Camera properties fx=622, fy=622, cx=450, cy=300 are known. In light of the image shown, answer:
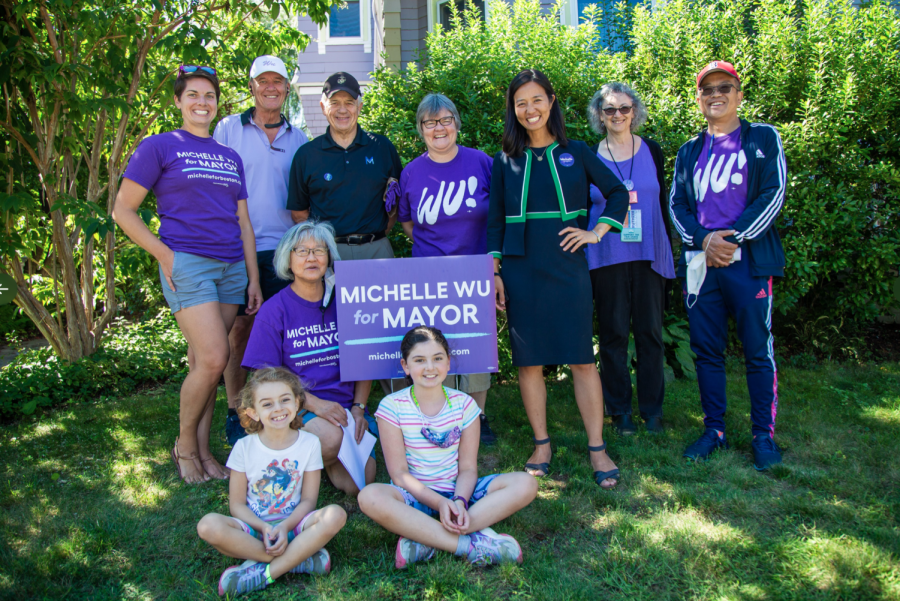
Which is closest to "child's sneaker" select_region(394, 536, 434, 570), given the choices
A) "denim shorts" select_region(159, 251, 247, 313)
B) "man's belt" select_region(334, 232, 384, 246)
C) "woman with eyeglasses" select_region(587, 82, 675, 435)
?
"denim shorts" select_region(159, 251, 247, 313)

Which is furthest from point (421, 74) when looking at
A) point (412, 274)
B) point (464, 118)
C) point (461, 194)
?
point (412, 274)

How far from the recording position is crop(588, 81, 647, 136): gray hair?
3.90 m

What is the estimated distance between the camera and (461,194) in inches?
148

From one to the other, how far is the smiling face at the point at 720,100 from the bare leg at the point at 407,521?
2.73m

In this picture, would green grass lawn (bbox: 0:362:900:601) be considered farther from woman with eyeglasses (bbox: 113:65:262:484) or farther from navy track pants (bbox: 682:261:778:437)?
woman with eyeglasses (bbox: 113:65:262:484)

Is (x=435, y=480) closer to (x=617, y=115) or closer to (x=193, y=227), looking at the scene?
(x=193, y=227)

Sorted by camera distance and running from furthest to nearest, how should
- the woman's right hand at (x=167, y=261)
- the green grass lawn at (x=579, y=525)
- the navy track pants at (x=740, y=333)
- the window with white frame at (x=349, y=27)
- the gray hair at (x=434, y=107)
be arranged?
the window with white frame at (x=349, y=27)
the gray hair at (x=434, y=107)
the navy track pants at (x=740, y=333)
the woman's right hand at (x=167, y=261)
the green grass lawn at (x=579, y=525)

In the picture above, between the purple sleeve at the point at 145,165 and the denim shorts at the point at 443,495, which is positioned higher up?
the purple sleeve at the point at 145,165

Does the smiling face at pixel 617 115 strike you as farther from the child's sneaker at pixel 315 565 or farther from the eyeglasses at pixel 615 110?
the child's sneaker at pixel 315 565

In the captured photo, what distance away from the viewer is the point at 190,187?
10.9ft

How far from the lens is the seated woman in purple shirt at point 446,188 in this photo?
12.2 ft

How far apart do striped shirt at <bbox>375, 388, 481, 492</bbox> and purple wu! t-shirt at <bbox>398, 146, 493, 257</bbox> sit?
3.81ft

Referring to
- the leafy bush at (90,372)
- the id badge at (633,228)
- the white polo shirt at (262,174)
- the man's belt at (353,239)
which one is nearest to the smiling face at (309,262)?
the man's belt at (353,239)

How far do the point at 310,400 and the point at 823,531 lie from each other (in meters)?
2.43
